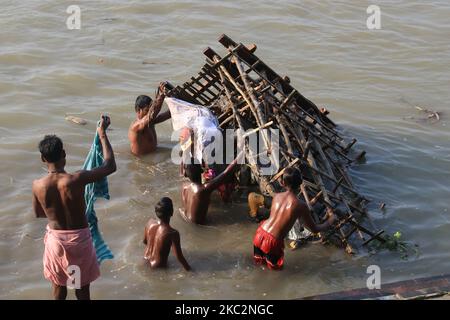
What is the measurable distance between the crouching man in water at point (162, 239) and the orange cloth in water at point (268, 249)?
29.5 inches

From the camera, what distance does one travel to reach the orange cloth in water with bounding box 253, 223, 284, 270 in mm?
6125

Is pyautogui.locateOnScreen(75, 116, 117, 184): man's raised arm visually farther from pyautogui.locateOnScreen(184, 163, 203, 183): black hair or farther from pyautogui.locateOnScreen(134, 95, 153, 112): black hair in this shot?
pyautogui.locateOnScreen(134, 95, 153, 112): black hair

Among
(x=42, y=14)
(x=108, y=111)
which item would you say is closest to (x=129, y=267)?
(x=108, y=111)

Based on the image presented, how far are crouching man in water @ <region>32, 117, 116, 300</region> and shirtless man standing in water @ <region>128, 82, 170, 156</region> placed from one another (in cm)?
287

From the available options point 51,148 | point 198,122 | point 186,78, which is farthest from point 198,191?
point 186,78

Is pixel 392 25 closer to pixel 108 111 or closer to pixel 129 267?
pixel 108 111

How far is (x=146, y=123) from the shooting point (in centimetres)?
823

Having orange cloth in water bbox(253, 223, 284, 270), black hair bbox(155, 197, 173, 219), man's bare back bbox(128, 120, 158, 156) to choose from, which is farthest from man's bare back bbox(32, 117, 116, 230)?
man's bare back bbox(128, 120, 158, 156)

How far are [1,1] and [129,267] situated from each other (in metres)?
9.78

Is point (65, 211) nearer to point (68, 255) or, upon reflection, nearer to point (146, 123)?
point (68, 255)

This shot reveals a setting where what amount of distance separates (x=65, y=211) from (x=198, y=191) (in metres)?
A: 2.17
